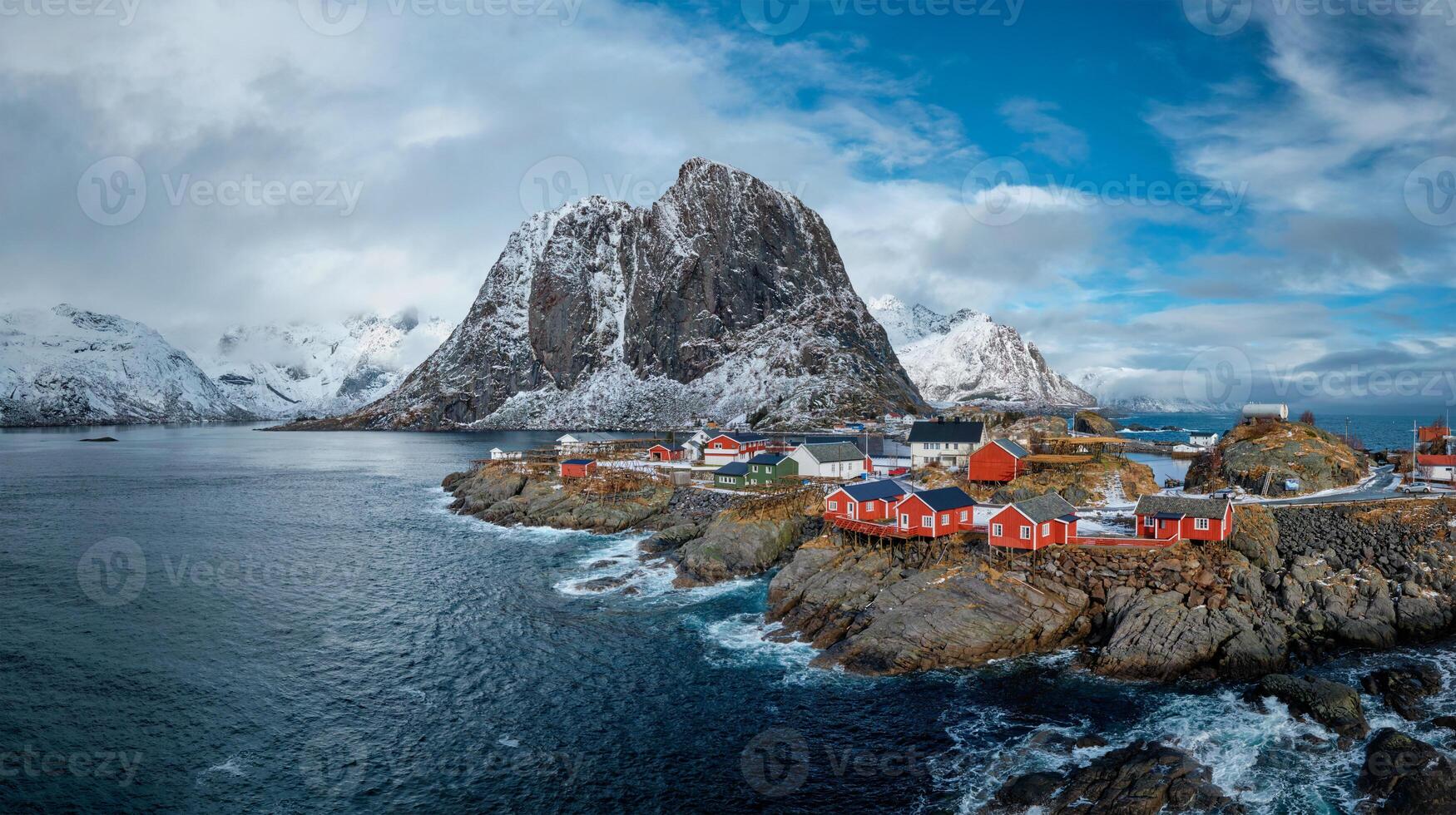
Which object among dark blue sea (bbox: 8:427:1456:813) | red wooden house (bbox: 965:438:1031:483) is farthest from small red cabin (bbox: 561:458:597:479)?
red wooden house (bbox: 965:438:1031:483)

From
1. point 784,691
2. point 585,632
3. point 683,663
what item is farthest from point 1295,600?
point 585,632

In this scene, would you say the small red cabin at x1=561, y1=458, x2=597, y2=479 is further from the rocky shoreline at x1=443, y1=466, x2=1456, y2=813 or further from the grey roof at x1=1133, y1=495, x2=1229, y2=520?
the grey roof at x1=1133, y1=495, x2=1229, y2=520

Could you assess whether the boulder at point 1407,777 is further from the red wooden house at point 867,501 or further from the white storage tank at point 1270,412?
the white storage tank at point 1270,412

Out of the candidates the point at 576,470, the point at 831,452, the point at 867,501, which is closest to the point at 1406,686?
the point at 867,501

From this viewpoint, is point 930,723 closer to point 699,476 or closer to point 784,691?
point 784,691

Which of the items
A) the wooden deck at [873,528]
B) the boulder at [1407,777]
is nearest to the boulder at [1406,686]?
the boulder at [1407,777]

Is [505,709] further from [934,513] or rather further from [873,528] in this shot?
[934,513]
